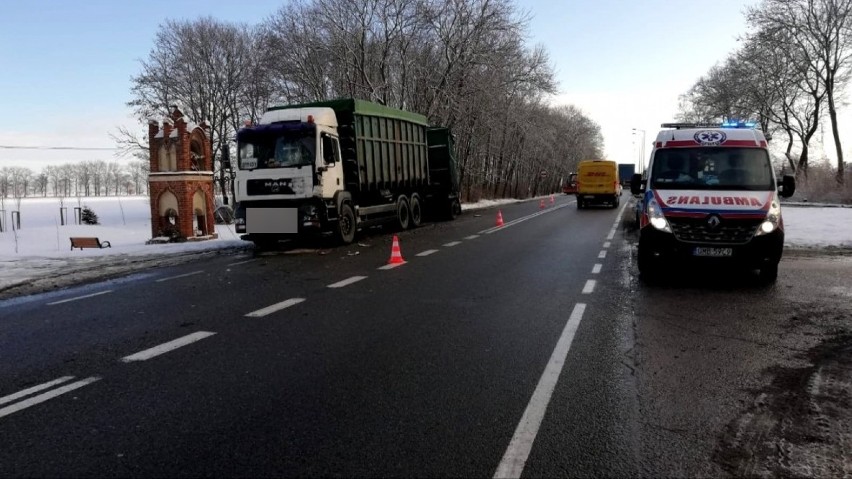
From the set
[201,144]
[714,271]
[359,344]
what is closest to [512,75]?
[201,144]

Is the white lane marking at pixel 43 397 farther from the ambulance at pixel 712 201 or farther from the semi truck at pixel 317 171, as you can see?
the semi truck at pixel 317 171

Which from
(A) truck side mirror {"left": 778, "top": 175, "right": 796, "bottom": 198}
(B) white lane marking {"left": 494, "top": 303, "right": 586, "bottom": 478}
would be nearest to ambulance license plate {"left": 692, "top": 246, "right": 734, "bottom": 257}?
(A) truck side mirror {"left": 778, "top": 175, "right": 796, "bottom": 198}

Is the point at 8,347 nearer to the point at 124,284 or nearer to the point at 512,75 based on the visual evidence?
the point at 124,284

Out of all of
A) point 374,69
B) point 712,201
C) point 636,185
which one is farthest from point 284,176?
point 374,69

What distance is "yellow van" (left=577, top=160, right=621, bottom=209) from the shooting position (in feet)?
114

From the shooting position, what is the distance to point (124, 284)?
9.70m

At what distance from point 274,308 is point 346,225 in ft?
27.5

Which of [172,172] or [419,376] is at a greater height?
[172,172]

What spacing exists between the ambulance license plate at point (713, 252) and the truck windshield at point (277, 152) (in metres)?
8.99

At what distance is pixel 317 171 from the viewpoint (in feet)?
46.5

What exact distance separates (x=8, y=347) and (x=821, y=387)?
23.7ft

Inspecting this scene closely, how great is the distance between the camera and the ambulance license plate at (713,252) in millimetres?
8562

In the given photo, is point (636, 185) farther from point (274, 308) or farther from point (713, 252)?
point (274, 308)

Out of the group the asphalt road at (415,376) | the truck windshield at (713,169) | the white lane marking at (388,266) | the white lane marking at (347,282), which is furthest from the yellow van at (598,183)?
the white lane marking at (347,282)
